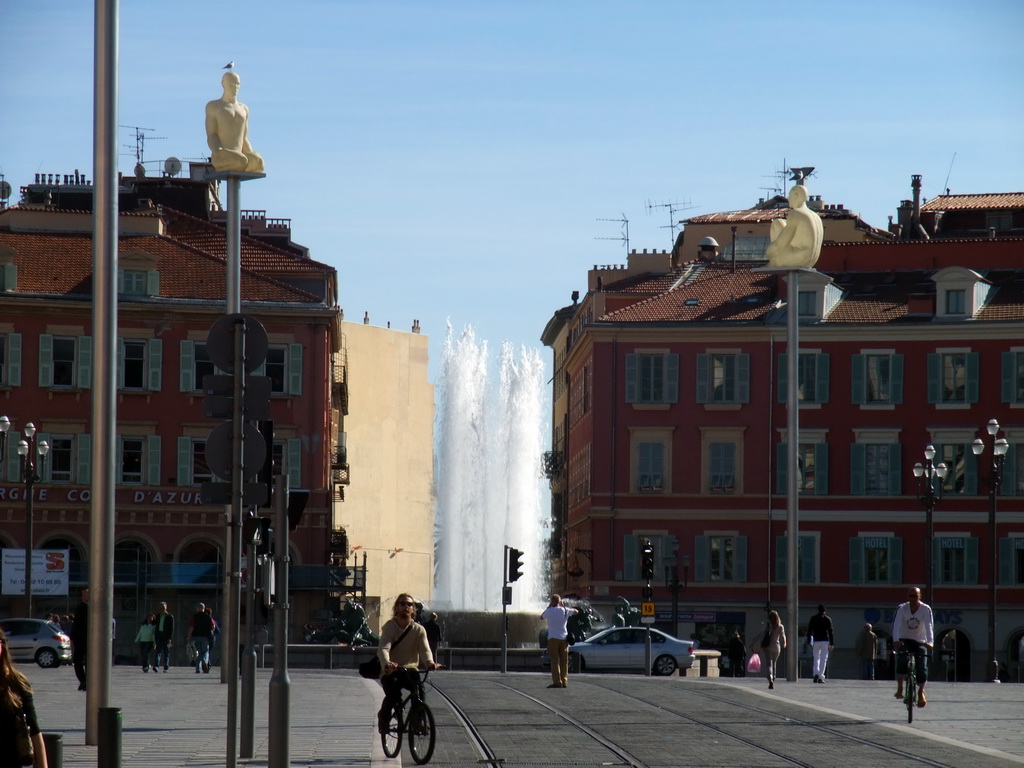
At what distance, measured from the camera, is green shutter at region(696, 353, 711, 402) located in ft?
216

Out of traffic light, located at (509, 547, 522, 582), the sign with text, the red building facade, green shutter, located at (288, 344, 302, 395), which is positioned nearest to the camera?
traffic light, located at (509, 547, 522, 582)

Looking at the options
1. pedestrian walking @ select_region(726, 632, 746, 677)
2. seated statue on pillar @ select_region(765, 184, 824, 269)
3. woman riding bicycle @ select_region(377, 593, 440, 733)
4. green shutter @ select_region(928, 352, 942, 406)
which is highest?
seated statue on pillar @ select_region(765, 184, 824, 269)

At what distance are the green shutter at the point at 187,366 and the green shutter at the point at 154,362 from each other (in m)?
0.61

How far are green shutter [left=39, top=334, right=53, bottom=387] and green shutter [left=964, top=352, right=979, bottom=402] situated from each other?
30.5m

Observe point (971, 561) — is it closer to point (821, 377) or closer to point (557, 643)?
point (821, 377)

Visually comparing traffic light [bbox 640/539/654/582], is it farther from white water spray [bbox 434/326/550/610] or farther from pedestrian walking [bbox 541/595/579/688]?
white water spray [bbox 434/326/550/610]

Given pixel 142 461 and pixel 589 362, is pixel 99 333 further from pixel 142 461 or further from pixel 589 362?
pixel 589 362

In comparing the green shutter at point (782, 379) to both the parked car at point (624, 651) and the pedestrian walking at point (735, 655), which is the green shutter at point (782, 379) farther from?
the parked car at point (624, 651)

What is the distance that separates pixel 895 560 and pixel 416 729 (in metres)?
49.7

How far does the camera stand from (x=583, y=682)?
34.7 meters

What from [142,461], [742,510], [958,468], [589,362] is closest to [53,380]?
[142,461]

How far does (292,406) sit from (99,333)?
45.3 m

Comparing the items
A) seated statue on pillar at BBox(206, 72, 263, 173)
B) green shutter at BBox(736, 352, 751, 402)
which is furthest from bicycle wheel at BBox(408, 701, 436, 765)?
green shutter at BBox(736, 352, 751, 402)

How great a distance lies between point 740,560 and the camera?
64.5 metres
